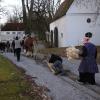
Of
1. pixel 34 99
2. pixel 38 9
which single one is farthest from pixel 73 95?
pixel 38 9

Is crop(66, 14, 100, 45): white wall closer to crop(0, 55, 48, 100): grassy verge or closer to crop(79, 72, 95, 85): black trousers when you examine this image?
crop(0, 55, 48, 100): grassy verge

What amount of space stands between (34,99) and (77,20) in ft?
144

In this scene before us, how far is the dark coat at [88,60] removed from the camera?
1706 centimetres

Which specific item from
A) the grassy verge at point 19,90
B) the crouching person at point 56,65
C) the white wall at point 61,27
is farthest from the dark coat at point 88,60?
the white wall at point 61,27

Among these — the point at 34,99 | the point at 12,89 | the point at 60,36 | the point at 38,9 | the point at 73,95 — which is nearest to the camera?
the point at 34,99

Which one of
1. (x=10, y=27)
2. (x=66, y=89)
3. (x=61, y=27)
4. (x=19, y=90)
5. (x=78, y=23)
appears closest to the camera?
(x=19, y=90)

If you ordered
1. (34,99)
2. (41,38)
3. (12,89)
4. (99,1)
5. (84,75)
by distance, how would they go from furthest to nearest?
(41,38)
(99,1)
(84,75)
(12,89)
(34,99)

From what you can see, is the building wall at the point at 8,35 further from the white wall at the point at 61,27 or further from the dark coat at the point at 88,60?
the dark coat at the point at 88,60

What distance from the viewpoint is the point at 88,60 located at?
1714 centimetres

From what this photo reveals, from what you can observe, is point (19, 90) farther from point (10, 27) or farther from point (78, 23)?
point (10, 27)

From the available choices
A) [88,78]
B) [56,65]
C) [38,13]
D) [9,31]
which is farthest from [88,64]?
[9,31]

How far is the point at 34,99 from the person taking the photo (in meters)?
13.6

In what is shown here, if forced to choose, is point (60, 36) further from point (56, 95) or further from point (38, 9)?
point (56, 95)

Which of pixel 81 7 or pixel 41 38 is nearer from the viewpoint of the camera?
pixel 81 7
